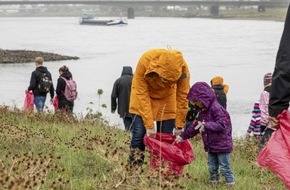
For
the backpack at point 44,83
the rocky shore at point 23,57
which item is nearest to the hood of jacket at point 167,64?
the backpack at point 44,83

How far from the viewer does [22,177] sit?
13.0 ft

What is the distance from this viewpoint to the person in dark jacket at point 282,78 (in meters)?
4.45

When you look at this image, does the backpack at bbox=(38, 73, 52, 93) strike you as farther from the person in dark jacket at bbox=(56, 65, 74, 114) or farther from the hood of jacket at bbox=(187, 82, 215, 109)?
the hood of jacket at bbox=(187, 82, 215, 109)

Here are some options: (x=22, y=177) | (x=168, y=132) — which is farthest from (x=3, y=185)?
(x=168, y=132)

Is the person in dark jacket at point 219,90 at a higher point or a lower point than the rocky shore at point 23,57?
higher

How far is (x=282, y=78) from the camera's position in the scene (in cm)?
444

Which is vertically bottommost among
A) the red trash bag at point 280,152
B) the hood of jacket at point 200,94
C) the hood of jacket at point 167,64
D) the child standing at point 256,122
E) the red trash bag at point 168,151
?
the child standing at point 256,122

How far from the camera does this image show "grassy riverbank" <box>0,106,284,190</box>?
4223mm

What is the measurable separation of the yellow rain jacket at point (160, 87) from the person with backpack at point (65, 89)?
22.0 ft

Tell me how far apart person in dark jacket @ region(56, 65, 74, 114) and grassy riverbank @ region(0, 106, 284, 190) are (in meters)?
1.47

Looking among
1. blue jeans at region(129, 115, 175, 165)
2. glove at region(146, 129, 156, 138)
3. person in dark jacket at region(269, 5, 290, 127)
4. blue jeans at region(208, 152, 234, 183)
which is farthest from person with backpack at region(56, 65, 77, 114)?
person in dark jacket at region(269, 5, 290, 127)

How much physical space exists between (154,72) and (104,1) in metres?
102

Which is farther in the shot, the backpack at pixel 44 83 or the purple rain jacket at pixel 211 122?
the backpack at pixel 44 83

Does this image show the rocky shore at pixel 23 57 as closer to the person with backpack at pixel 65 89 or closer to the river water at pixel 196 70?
the river water at pixel 196 70
